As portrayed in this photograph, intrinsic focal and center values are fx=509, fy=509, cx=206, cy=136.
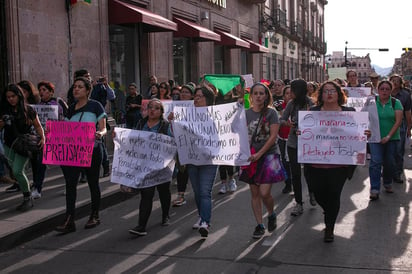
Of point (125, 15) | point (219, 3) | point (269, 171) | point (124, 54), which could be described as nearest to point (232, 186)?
point (269, 171)

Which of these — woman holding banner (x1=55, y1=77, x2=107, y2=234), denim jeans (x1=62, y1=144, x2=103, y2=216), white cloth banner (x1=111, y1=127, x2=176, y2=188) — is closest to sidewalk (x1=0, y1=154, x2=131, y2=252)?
woman holding banner (x1=55, y1=77, x2=107, y2=234)

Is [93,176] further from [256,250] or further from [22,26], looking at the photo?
[22,26]

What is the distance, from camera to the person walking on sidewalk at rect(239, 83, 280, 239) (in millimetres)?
5434

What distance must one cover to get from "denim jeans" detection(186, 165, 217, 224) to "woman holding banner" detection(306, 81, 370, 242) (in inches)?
43.3

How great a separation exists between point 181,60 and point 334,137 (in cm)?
1382

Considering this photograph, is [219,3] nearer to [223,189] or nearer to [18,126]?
[223,189]

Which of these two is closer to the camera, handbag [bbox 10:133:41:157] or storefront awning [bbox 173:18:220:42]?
handbag [bbox 10:133:41:157]

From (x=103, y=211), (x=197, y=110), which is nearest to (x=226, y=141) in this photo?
(x=197, y=110)

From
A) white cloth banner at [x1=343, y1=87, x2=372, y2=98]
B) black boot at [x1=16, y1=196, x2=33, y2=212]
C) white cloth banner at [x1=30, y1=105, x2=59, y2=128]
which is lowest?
black boot at [x1=16, y1=196, x2=33, y2=212]

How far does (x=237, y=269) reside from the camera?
4582 mm

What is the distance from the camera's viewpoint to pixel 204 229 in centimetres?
549

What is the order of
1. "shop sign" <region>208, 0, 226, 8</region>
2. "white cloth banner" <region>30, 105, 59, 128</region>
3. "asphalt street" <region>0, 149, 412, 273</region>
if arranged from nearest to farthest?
1. "asphalt street" <region>0, 149, 412, 273</region>
2. "white cloth banner" <region>30, 105, 59, 128</region>
3. "shop sign" <region>208, 0, 226, 8</region>

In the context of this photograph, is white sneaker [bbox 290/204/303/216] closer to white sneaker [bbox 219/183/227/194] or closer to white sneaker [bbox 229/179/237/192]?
white sneaker [bbox 219/183/227/194]

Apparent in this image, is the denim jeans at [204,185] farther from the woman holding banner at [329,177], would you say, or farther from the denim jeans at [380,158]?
the denim jeans at [380,158]
